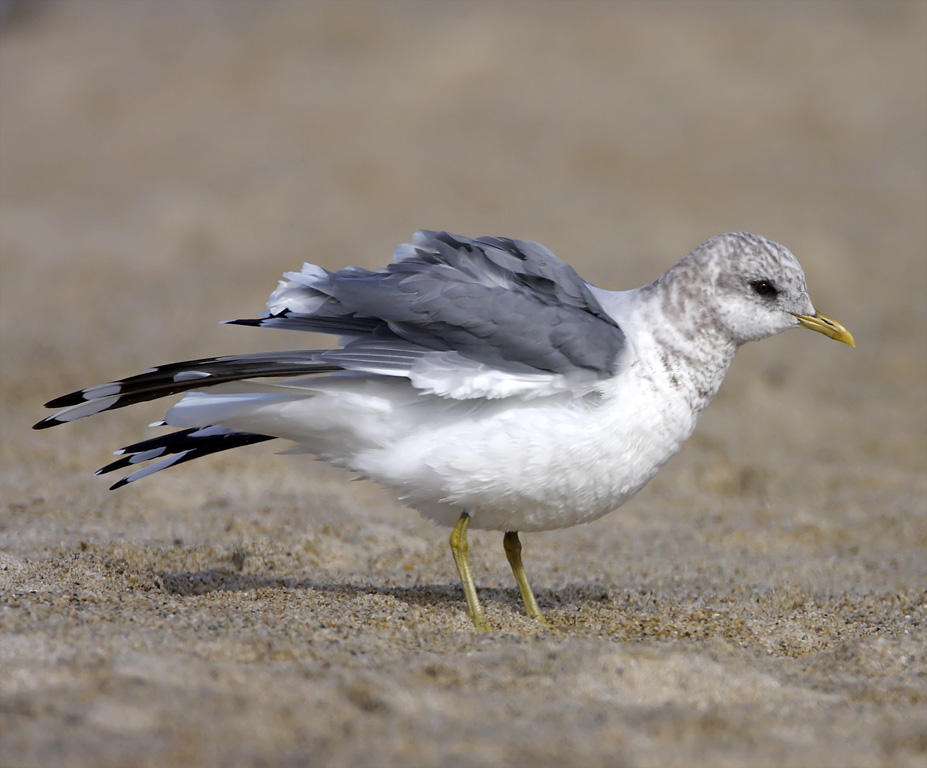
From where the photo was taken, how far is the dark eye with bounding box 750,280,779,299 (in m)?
4.19

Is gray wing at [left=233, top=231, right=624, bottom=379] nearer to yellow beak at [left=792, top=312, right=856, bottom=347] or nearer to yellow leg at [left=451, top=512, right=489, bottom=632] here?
yellow leg at [left=451, top=512, right=489, bottom=632]

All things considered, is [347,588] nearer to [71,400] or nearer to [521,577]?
[521,577]

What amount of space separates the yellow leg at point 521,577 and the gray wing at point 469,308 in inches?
34.4

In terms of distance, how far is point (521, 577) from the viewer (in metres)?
4.34

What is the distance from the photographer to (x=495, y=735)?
2.77 meters

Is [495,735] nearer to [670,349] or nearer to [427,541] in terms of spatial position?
[670,349]

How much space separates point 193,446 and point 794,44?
38.8 feet

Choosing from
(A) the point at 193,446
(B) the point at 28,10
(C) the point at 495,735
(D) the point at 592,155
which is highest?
(B) the point at 28,10

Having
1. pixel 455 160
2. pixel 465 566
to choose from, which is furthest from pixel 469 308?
pixel 455 160

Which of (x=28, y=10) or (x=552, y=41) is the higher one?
(x=28, y=10)

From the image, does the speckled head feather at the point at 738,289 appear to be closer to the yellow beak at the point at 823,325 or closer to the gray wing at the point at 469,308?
the yellow beak at the point at 823,325

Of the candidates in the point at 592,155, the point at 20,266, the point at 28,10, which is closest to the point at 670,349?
the point at 20,266

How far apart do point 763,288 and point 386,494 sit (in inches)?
121

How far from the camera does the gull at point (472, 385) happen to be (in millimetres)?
3760
